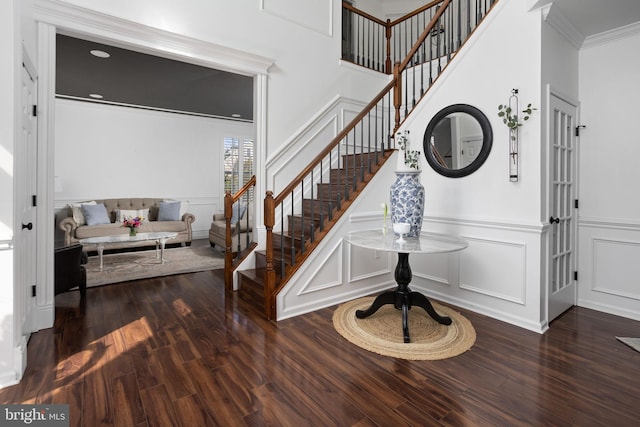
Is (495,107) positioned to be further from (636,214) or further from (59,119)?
(59,119)

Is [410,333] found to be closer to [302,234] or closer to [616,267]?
[302,234]

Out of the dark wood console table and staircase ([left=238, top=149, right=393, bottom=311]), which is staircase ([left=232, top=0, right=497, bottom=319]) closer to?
staircase ([left=238, top=149, right=393, bottom=311])

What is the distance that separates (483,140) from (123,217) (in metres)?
6.52

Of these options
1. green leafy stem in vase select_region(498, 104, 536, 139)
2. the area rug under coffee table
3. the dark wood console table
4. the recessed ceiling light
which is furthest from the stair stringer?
the recessed ceiling light

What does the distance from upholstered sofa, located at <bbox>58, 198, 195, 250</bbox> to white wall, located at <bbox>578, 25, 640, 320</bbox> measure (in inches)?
247

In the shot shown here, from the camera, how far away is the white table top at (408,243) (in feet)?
8.11

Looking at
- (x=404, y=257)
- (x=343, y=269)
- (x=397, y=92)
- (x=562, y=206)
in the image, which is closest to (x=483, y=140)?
(x=562, y=206)

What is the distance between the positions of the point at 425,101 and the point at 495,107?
82 cm

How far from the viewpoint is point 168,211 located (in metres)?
7.06

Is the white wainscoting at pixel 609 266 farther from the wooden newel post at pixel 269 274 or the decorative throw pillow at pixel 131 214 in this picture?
the decorative throw pillow at pixel 131 214

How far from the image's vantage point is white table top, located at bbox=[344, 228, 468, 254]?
2.47 m

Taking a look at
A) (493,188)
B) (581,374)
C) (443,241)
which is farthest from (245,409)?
(493,188)

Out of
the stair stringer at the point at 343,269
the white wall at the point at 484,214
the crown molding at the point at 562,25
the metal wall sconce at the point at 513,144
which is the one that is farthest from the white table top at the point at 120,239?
the crown molding at the point at 562,25

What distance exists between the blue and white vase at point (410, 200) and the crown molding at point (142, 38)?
220cm
